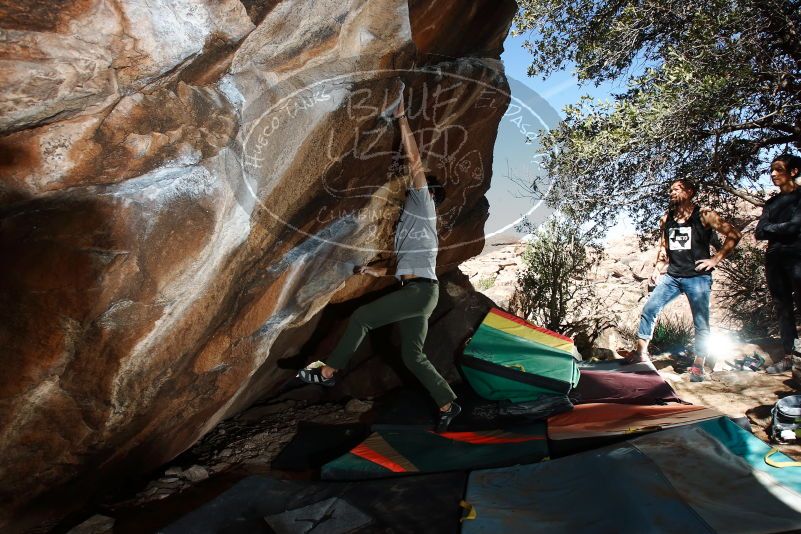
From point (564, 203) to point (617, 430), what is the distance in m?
3.83

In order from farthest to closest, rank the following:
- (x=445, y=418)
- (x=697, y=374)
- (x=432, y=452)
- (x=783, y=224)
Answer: (x=697, y=374) < (x=783, y=224) < (x=445, y=418) < (x=432, y=452)

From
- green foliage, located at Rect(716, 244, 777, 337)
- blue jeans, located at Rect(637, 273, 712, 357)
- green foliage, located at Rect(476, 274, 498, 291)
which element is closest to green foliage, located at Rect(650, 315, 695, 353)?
green foliage, located at Rect(716, 244, 777, 337)

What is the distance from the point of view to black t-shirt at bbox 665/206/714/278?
4.54m

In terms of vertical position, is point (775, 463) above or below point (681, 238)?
below

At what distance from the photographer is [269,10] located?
2.65m

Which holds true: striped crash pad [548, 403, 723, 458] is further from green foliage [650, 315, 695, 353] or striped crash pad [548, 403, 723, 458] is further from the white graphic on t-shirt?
green foliage [650, 315, 695, 353]

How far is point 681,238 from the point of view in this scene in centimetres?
458

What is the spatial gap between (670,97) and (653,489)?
4.27m

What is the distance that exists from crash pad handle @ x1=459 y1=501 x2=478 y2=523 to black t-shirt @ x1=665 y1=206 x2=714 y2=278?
3.37 meters

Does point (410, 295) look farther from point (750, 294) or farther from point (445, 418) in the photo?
point (750, 294)

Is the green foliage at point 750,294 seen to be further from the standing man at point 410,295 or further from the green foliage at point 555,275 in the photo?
the standing man at point 410,295

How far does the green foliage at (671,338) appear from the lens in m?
7.22

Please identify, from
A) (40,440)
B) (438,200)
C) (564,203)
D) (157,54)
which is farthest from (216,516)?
(564,203)

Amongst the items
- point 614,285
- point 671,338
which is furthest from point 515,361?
point 614,285
